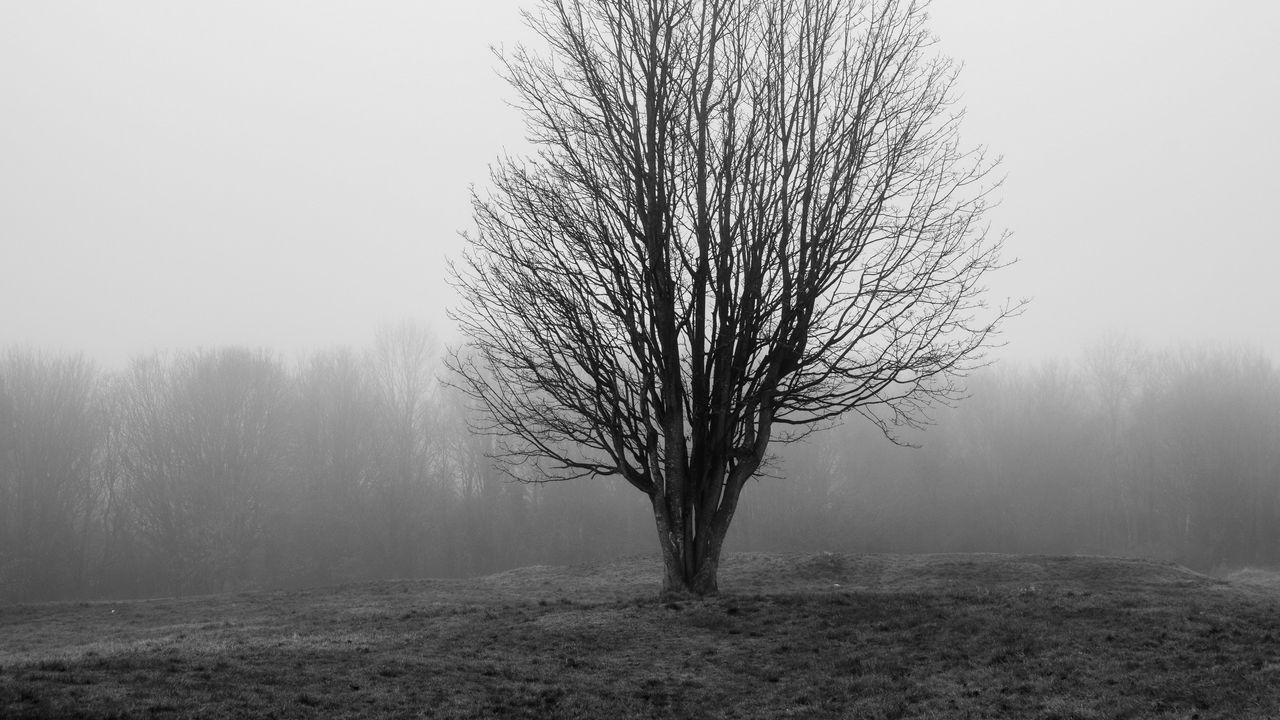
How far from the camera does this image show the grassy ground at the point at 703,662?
8055mm

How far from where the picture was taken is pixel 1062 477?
5197cm

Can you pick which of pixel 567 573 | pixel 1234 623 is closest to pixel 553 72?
pixel 1234 623

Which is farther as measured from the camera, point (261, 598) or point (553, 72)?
point (261, 598)

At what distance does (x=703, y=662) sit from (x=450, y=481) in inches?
1700

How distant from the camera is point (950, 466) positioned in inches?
2089

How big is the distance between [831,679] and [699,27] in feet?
32.8

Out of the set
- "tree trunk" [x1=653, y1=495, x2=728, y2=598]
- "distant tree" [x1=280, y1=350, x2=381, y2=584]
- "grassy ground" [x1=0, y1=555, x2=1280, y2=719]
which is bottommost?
"grassy ground" [x1=0, y1=555, x2=1280, y2=719]

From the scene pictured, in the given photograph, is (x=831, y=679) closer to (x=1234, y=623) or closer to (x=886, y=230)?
(x=1234, y=623)

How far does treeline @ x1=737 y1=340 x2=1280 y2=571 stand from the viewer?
47.7 metres

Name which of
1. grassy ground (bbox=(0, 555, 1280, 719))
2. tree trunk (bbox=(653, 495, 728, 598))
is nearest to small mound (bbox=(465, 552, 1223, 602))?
tree trunk (bbox=(653, 495, 728, 598))

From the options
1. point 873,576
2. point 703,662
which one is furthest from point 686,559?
point 873,576

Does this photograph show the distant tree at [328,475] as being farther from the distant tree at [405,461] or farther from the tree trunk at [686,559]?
the tree trunk at [686,559]

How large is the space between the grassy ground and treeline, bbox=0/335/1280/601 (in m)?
29.5

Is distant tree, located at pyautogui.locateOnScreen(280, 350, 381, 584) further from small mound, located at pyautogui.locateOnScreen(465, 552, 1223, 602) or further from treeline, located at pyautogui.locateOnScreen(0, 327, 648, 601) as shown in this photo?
small mound, located at pyautogui.locateOnScreen(465, 552, 1223, 602)
